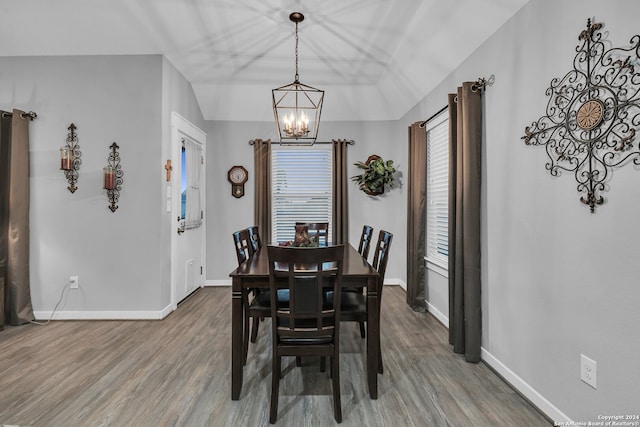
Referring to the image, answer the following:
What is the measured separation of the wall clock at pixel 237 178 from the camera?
16.5 feet

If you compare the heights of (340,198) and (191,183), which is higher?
(191,183)

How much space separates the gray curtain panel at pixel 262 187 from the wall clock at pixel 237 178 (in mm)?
180

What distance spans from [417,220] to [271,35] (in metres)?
2.61

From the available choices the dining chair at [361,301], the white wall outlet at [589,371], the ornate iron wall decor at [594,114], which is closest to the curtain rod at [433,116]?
the ornate iron wall decor at [594,114]

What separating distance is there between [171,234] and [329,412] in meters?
2.72

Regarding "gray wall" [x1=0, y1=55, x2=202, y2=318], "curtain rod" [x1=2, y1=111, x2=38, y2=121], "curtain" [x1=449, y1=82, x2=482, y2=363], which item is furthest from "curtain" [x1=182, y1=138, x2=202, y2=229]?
"curtain" [x1=449, y1=82, x2=482, y2=363]

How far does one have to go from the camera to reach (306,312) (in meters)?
1.89

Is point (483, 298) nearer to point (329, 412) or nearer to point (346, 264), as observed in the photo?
point (346, 264)

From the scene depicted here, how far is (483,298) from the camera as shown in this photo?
2.63 meters

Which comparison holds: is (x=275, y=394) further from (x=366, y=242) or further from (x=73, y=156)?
(x=73, y=156)

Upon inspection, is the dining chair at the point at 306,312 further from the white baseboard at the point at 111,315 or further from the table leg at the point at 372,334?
the white baseboard at the point at 111,315

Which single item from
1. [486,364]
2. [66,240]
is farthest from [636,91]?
[66,240]

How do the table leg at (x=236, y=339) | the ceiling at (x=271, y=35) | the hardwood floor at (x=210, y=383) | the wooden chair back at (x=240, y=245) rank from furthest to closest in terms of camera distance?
the ceiling at (x=271, y=35), the wooden chair back at (x=240, y=245), the table leg at (x=236, y=339), the hardwood floor at (x=210, y=383)

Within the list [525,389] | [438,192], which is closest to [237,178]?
[438,192]
